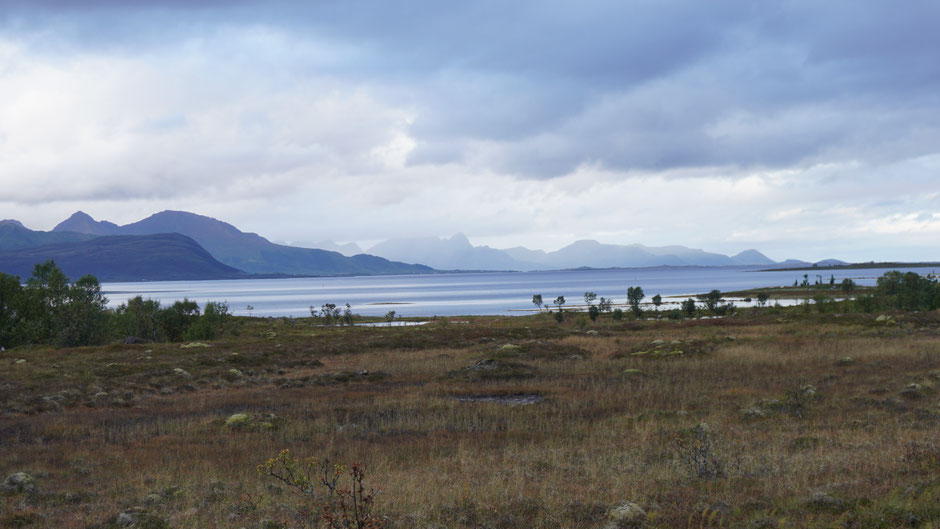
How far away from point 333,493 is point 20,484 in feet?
20.7

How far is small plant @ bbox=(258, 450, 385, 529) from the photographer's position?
7.28 m

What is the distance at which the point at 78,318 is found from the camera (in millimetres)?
71500

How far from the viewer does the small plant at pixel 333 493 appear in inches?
287

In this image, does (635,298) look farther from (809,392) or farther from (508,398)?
(809,392)

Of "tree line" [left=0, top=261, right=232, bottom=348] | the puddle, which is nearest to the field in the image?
the puddle

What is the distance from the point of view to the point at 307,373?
121 ft

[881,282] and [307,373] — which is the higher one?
[881,282]

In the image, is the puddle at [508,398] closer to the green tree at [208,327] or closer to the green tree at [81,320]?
the green tree at [208,327]

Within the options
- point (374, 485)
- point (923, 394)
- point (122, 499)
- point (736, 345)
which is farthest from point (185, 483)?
point (736, 345)

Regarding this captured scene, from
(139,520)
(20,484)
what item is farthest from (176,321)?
(139,520)

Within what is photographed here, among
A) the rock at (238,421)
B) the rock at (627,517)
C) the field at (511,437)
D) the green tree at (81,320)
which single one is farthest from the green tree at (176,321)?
the rock at (627,517)

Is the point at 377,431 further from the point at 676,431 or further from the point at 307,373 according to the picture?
the point at 307,373

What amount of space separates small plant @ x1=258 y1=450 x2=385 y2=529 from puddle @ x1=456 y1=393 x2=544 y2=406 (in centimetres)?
1161

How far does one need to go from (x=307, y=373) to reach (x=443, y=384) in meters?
11.2
